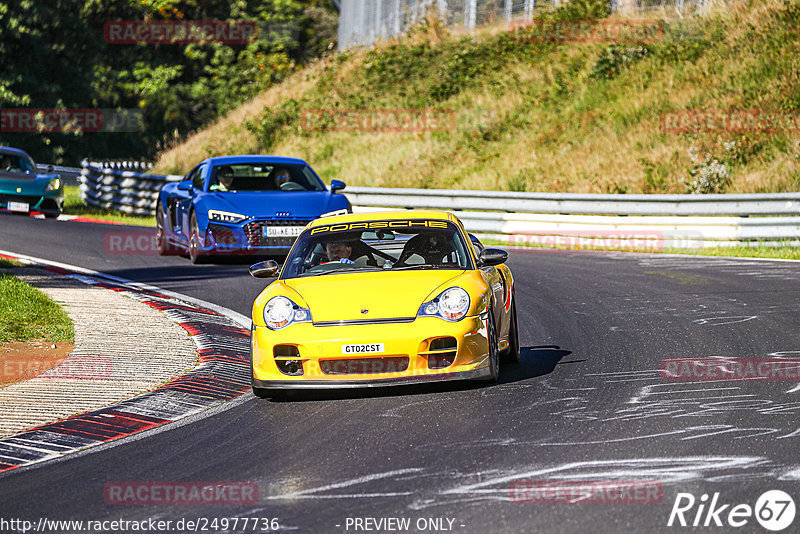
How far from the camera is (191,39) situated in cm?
5291

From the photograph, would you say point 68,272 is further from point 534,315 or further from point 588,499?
point 588,499

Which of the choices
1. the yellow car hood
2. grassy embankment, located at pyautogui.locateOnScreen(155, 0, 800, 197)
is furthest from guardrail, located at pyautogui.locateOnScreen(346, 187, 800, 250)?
the yellow car hood

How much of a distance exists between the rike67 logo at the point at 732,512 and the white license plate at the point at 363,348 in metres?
2.96

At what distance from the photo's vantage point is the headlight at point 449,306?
8266mm

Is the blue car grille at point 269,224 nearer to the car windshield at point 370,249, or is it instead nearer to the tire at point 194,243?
the tire at point 194,243

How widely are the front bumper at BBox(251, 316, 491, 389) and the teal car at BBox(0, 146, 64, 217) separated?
17883mm

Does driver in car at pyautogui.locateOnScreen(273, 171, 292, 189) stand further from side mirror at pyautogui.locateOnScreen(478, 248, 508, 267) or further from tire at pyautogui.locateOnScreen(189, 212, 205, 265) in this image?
side mirror at pyautogui.locateOnScreen(478, 248, 508, 267)

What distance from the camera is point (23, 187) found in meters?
24.7

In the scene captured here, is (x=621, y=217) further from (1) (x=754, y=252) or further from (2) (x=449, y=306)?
(2) (x=449, y=306)

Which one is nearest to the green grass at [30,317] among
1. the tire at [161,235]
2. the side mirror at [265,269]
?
the side mirror at [265,269]

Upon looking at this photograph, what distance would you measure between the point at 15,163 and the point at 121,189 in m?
4.44

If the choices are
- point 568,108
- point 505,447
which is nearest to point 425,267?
point 505,447

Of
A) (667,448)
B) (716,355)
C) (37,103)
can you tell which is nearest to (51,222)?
(716,355)

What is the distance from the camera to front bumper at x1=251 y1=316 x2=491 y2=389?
26.5 ft
